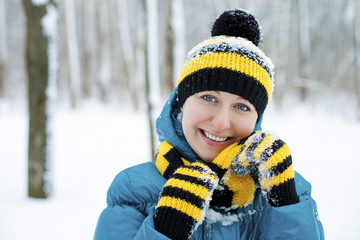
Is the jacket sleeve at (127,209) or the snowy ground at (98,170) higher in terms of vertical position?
the jacket sleeve at (127,209)

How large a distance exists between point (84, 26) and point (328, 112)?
1316 cm

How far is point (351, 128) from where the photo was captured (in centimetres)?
628

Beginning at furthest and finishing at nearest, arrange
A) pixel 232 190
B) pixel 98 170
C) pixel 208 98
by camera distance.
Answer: pixel 98 170, pixel 208 98, pixel 232 190

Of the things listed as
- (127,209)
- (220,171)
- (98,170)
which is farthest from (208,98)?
(98,170)

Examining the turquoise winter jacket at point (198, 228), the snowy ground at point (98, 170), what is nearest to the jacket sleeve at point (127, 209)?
the turquoise winter jacket at point (198, 228)

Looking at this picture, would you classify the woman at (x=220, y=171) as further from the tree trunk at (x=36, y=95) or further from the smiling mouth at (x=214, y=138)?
the tree trunk at (x=36, y=95)

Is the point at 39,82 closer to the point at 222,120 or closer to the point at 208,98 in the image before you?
the point at 208,98

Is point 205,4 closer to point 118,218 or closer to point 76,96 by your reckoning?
point 76,96

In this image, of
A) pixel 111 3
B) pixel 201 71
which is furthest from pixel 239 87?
pixel 111 3

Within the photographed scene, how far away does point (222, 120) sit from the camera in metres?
1.16

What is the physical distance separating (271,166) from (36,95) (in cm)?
321

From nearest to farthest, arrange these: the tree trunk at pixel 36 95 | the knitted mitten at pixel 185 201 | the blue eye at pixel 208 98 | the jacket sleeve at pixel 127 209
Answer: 1. the knitted mitten at pixel 185 201
2. the jacket sleeve at pixel 127 209
3. the blue eye at pixel 208 98
4. the tree trunk at pixel 36 95

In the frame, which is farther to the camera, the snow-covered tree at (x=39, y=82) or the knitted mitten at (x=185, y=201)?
the snow-covered tree at (x=39, y=82)

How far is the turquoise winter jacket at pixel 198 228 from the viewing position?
1.08 meters
